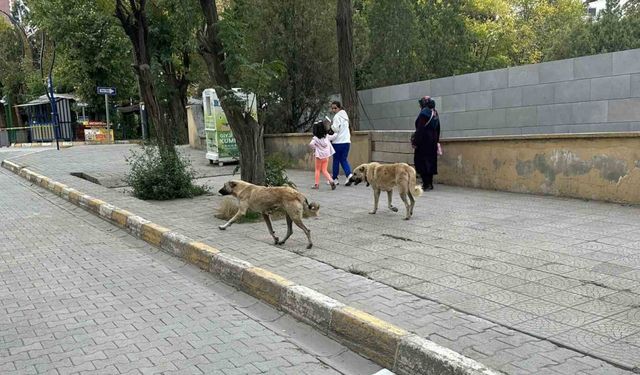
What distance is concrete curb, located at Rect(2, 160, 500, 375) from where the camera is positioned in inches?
139

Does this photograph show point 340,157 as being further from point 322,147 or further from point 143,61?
point 143,61

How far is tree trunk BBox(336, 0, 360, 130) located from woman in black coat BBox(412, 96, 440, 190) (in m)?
4.08

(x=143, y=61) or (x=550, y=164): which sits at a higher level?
(x=143, y=61)

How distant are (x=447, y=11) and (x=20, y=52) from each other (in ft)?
129

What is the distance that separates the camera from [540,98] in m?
11.4

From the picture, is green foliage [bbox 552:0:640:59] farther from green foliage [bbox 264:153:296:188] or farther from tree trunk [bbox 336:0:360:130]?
green foliage [bbox 264:153:296:188]

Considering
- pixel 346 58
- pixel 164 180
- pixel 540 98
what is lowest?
pixel 164 180

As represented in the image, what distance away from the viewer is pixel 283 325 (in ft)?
15.5

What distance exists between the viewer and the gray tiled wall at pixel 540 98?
9930 millimetres

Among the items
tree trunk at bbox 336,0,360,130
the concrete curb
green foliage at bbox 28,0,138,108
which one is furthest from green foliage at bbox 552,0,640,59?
green foliage at bbox 28,0,138,108

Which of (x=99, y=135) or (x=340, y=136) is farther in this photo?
(x=99, y=135)

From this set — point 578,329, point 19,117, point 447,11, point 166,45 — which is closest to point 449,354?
point 578,329

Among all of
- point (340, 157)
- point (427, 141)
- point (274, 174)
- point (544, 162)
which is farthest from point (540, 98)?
point (274, 174)

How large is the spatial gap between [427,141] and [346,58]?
463 centimetres
